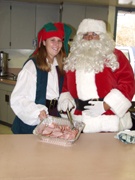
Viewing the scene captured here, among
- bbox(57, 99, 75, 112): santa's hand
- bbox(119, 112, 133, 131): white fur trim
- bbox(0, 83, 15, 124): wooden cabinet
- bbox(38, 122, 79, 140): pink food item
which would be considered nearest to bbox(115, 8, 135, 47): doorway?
bbox(0, 83, 15, 124): wooden cabinet

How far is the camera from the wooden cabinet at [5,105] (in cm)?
380

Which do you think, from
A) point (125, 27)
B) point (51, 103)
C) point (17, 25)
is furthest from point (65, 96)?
point (125, 27)

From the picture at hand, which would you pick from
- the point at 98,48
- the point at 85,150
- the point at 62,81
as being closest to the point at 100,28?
the point at 98,48

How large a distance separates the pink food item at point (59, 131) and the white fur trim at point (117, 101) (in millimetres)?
279

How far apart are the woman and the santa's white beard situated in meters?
0.09

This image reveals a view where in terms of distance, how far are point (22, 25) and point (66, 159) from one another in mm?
3436

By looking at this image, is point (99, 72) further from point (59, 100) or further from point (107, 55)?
point (59, 100)

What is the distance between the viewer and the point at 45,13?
4.28 metres

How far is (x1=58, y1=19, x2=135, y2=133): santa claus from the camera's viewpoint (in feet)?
A: 5.13

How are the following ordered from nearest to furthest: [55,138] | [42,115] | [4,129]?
[55,138] < [42,115] < [4,129]

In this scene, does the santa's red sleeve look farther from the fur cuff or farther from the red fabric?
the fur cuff

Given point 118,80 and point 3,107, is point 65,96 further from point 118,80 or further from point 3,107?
point 3,107

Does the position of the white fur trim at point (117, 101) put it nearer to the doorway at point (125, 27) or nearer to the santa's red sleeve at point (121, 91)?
the santa's red sleeve at point (121, 91)

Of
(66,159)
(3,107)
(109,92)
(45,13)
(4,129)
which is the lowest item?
(4,129)
